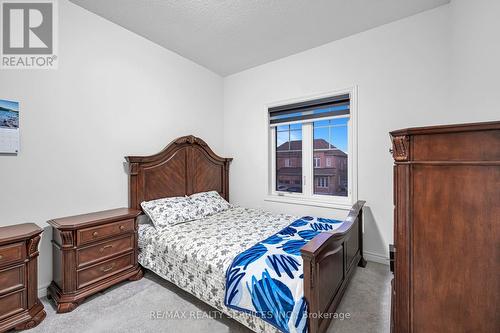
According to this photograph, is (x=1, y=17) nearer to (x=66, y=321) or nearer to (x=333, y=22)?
(x=66, y=321)

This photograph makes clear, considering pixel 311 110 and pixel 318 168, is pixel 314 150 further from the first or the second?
pixel 311 110

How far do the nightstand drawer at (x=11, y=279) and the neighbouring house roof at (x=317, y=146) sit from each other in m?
3.13

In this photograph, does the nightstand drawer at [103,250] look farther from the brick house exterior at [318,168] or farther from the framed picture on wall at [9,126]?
the brick house exterior at [318,168]

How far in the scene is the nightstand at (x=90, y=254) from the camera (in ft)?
6.09

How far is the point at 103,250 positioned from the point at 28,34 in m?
2.17

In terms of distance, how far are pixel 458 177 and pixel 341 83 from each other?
7.44 feet

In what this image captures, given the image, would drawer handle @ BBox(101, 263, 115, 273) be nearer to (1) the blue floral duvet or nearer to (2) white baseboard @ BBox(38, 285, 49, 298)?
(2) white baseboard @ BBox(38, 285, 49, 298)

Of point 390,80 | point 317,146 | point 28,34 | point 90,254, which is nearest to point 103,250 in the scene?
point 90,254

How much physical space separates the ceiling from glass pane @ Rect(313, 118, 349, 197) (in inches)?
→ 44.2

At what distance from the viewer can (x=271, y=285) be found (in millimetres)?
1406

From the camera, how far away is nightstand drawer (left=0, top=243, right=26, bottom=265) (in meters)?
1.56

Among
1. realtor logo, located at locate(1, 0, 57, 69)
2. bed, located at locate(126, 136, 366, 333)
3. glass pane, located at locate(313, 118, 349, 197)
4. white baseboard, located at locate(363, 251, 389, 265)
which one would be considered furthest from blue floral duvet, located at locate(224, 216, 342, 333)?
realtor logo, located at locate(1, 0, 57, 69)

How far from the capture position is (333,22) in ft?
8.12

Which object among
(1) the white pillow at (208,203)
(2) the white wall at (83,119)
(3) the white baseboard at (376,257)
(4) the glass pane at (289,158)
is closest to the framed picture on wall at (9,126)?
(2) the white wall at (83,119)
